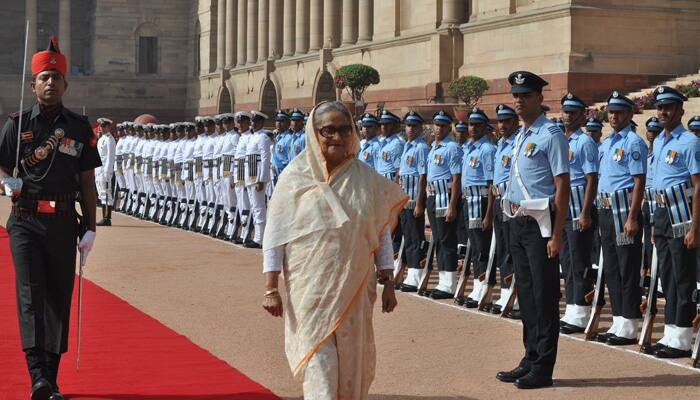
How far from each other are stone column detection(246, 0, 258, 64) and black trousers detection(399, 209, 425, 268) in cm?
4733

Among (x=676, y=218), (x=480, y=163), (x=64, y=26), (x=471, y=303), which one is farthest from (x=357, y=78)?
(x=64, y=26)

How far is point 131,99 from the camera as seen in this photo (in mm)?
73812

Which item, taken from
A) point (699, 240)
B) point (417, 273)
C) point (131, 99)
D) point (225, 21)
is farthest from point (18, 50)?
point (699, 240)

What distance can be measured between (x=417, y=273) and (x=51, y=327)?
742 cm

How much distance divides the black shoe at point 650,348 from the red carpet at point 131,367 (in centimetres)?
350

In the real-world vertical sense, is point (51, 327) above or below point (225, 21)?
below

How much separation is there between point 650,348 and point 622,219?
1.19 meters

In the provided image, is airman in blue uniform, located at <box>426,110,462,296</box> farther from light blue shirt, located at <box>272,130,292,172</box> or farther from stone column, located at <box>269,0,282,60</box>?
stone column, located at <box>269,0,282,60</box>

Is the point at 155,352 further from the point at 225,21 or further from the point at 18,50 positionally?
the point at 18,50

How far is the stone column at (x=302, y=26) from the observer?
55406 mm

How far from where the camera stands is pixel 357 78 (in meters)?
38.0

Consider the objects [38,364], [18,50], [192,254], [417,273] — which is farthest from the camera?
[18,50]

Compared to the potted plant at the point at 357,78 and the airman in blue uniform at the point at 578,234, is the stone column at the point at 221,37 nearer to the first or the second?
the potted plant at the point at 357,78

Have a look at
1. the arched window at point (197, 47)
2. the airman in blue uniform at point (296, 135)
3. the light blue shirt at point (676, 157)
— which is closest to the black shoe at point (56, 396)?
the light blue shirt at point (676, 157)
